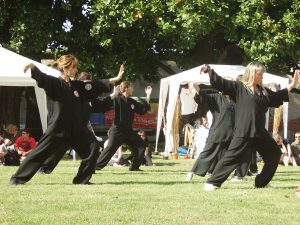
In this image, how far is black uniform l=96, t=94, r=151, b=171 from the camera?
45.7 feet

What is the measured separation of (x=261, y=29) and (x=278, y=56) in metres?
1.15

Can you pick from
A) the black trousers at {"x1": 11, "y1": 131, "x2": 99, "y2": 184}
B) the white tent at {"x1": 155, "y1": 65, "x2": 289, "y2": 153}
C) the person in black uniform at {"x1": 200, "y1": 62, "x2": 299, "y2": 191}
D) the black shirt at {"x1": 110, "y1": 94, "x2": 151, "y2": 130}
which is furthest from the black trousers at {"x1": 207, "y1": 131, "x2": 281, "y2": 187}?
the white tent at {"x1": 155, "y1": 65, "x2": 289, "y2": 153}

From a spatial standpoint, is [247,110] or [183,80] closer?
[247,110]

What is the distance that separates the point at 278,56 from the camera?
72.4ft

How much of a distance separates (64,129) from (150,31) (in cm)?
1304

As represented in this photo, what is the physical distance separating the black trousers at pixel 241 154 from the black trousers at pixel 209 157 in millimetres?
1590

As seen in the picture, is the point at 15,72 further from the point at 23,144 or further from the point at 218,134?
the point at 218,134

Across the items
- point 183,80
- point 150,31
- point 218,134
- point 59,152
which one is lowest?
point 183,80

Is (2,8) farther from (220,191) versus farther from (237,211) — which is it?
(237,211)

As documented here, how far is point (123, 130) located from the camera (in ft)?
46.1

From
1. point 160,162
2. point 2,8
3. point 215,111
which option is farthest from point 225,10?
point 215,111

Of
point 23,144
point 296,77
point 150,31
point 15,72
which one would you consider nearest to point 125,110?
point 15,72

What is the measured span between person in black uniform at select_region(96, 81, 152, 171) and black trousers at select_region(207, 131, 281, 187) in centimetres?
443

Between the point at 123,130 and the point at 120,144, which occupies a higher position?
the point at 123,130
